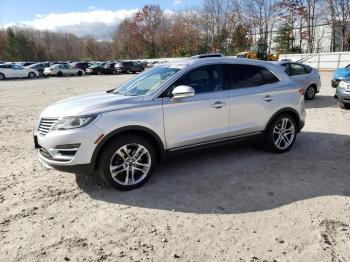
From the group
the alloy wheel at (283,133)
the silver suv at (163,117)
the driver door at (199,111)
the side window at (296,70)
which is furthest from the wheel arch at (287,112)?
the side window at (296,70)

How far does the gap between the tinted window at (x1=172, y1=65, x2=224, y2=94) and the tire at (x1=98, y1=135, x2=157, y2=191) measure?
106 cm

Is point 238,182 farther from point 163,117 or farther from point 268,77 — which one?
point 268,77

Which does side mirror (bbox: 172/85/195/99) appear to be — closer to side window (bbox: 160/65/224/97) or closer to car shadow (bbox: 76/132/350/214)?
side window (bbox: 160/65/224/97)

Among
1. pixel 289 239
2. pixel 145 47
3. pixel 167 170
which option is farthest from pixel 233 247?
pixel 145 47

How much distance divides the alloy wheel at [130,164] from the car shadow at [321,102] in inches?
328

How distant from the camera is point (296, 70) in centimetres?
1248

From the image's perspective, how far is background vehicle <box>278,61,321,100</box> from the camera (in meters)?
12.3

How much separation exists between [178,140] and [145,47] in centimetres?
8281

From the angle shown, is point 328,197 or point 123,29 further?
point 123,29

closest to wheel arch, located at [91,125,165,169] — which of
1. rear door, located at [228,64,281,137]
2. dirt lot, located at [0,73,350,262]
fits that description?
dirt lot, located at [0,73,350,262]

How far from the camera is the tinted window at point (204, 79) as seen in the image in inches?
201

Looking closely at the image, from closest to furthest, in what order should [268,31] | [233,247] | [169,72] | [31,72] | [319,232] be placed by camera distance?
[233,247] → [319,232] → [169,72] → [31,72] → [268,31]

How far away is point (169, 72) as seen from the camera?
5227mm

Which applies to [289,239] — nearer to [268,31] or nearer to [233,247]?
[233,247]
